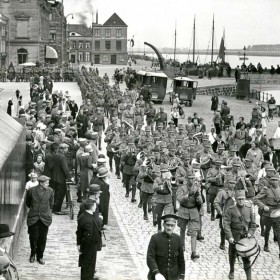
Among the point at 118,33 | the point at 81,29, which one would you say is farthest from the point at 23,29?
the point at 81,29

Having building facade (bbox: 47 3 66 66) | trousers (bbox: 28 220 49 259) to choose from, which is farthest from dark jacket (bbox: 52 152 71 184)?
building facade (bbox: 47 3 66 66)

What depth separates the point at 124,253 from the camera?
464 inches

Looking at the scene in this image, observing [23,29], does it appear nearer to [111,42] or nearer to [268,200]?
[111,42]

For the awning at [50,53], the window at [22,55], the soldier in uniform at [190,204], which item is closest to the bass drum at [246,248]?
the soldier in uniform at [190,204]

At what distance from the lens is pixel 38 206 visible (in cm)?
1098

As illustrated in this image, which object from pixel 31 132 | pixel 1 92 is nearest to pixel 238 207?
pixel 31 132

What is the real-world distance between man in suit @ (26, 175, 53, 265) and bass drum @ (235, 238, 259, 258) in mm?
3301

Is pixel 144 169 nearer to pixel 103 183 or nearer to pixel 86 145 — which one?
pixel 86 145

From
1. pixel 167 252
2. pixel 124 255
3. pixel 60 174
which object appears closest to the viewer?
pixel 167 252

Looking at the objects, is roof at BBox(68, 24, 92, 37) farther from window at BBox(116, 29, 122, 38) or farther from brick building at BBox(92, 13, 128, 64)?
window at BBox(116, 29, 122, 38)

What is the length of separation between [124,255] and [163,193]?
2057mm

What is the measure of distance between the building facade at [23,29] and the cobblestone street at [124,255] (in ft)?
182

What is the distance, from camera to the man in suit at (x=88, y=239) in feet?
31.2

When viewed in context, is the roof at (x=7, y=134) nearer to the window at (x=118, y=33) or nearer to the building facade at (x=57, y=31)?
the building facade at (x=57, y=31)
